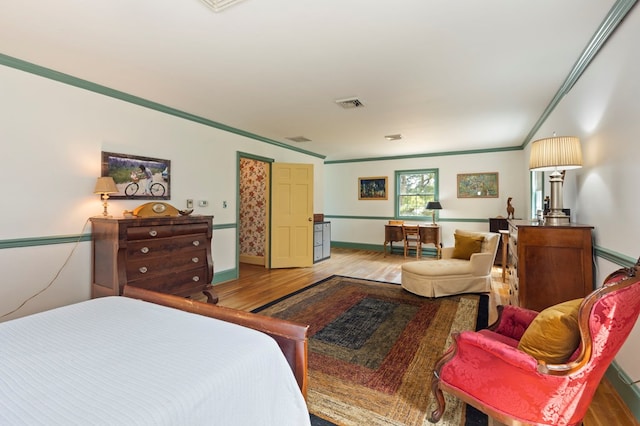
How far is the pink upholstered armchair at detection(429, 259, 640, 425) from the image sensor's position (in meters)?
1.08

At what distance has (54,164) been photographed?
279 centimetres

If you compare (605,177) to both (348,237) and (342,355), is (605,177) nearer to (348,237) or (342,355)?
(342,355)

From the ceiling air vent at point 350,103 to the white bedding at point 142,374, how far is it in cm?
293

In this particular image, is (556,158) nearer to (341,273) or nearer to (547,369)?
(547,369)

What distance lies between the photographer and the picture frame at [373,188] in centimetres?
739

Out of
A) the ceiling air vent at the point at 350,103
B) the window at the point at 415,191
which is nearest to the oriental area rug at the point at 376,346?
the ceiling air vent at the point at 350,103

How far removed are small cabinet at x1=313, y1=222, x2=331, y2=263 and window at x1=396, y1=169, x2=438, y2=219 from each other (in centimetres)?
201

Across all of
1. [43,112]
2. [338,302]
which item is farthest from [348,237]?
[43,112]

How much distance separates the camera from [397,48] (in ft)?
7.70

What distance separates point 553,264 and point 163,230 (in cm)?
360

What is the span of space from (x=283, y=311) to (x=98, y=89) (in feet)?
10.2

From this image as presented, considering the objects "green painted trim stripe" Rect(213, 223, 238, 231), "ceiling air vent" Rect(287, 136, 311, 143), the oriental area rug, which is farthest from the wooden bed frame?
"ceiling air vent" Rect(287, 136, 311, 143)

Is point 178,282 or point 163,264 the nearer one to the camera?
point 163,264

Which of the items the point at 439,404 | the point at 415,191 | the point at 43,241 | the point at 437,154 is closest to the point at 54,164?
the point at 43,241
